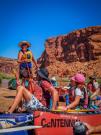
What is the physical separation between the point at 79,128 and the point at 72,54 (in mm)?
90649

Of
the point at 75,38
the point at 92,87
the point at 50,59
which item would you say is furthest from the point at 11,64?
the point at 92,87

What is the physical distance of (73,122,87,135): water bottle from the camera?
538 cm

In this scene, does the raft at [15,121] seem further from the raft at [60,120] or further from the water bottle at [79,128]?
the water bottle at [79,128]

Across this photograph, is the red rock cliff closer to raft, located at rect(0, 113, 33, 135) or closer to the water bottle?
the water bottle

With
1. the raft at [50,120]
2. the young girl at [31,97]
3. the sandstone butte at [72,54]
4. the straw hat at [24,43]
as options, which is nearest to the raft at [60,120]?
the raft at [50,120]

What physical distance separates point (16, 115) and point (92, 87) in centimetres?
574

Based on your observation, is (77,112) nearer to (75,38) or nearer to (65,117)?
(65,117)

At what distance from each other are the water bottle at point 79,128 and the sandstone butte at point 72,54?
214ft

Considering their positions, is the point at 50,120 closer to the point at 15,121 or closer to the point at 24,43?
the point at 15,121

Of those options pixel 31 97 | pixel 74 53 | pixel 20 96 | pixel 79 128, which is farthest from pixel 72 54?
pixel 79 128

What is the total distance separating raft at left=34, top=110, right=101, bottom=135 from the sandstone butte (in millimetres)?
64734

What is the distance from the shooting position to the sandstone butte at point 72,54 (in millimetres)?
80750

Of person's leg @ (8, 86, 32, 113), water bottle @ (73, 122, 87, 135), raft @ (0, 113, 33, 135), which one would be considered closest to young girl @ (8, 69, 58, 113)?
person's leg @ (8, 86, 32, 113)

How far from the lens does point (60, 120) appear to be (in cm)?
599
